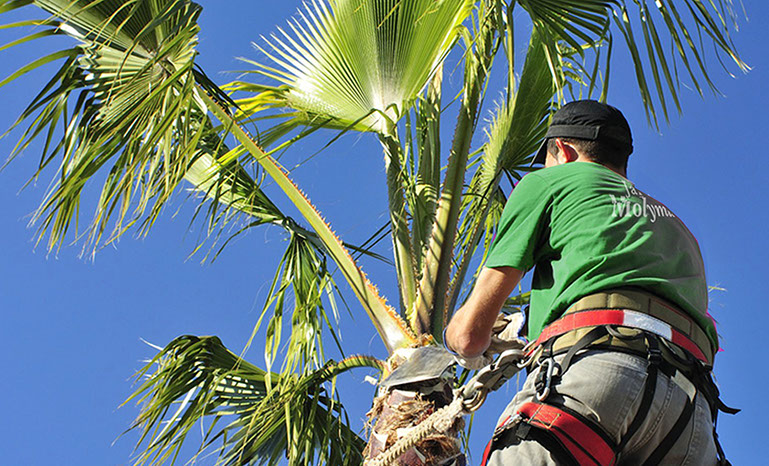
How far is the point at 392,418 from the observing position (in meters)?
3.58

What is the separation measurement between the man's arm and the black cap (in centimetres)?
49

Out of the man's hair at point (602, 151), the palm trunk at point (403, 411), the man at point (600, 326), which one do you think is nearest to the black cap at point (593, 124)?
the man's hair at point (602, 151)

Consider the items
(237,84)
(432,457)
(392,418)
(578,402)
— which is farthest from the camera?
(237,84)

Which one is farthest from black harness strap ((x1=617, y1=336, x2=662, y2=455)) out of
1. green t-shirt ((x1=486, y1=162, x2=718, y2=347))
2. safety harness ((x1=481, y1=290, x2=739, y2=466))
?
green t-shirt ((x1=486, y1=162, x2=718, y2=347))

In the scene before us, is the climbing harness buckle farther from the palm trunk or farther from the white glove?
the palm trunk

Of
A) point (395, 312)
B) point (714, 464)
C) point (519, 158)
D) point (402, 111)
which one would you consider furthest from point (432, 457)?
point (519, 158)

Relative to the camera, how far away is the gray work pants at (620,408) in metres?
1.59

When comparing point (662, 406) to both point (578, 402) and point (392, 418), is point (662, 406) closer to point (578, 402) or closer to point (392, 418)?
point (578, 402)

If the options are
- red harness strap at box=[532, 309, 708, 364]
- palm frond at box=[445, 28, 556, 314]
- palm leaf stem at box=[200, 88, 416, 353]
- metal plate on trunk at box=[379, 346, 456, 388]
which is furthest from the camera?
palm frond at box=[445, 28, 556, 314]

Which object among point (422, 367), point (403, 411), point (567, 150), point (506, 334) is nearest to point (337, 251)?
point (422, 367)

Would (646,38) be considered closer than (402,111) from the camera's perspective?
Yes

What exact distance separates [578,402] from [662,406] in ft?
0.64

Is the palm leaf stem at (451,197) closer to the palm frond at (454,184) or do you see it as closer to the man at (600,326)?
the palm frond at (454,184)

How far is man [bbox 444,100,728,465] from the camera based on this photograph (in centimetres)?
159
